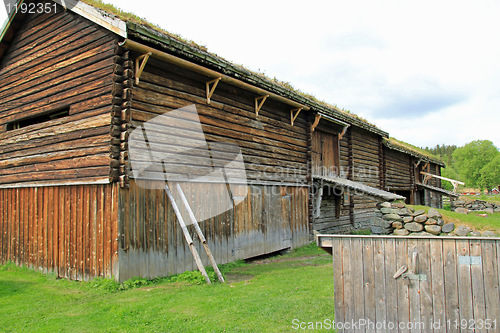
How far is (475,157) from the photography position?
64.5 metres

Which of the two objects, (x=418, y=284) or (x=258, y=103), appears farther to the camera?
(x=258, y=103)

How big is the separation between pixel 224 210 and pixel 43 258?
4950 mm

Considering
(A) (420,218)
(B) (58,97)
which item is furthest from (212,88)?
(A) (420,218)

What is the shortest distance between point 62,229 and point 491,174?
69.9 meters

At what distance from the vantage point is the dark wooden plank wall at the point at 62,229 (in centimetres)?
751

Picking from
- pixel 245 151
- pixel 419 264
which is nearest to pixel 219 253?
pixel 245 151

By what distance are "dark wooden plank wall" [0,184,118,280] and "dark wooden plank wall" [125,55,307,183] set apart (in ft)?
6.89

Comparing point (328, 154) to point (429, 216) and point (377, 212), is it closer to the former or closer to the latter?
point (377, 212)

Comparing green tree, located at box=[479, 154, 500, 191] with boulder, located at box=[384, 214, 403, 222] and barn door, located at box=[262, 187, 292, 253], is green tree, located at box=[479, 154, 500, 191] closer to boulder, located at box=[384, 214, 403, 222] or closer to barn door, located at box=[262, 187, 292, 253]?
barn door, located at box=[262, 187, 292, 253]

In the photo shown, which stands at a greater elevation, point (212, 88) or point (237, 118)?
point (212, 88)

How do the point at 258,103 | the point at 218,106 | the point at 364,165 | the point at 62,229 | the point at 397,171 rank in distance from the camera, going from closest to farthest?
the point at 62,229 → the point at 218,106 → the point at 258,103 → the point at 364,165 → the point at 397,171

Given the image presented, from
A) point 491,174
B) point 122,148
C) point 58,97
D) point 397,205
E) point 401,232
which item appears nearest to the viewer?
point 122,148

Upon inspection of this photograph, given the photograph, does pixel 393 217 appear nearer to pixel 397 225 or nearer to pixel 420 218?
pixel 397 225

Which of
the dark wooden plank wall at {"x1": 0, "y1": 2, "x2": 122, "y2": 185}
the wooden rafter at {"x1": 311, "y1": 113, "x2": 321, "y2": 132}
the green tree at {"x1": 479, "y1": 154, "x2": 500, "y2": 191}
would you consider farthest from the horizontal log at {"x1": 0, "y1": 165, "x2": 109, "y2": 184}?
the green tree at {"x1": 479, "y1": 154, "x2": 500, "y2": 191}
